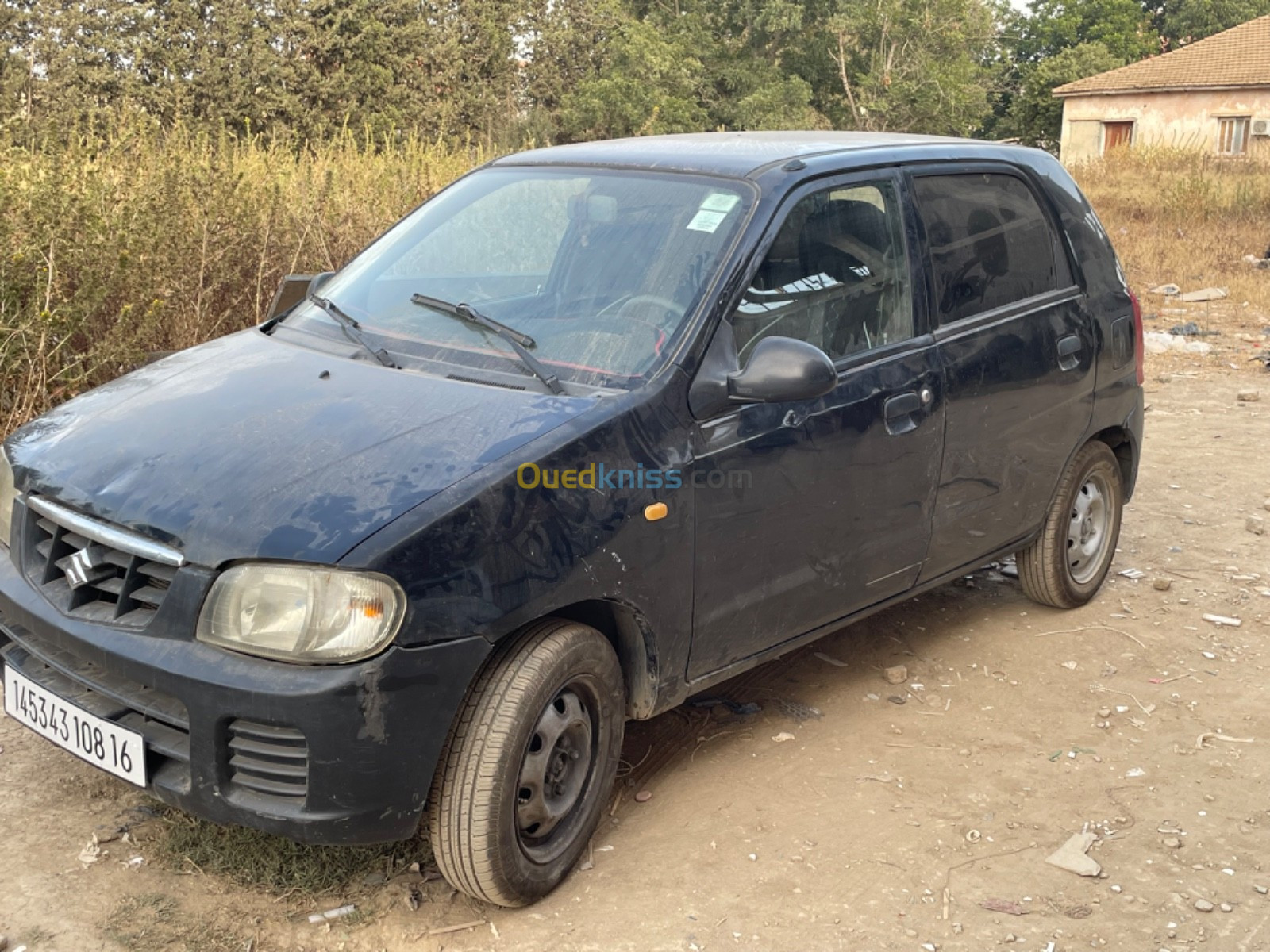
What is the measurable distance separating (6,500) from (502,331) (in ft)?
4.58

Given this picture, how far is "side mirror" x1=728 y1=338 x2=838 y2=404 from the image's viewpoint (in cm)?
322

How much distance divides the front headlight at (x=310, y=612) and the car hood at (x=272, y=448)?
0.05m

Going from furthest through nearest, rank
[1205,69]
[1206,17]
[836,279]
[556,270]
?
[1206,17], [1205,69], [836,279], [556,270]

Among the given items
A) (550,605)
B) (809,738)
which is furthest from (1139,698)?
(550,605)

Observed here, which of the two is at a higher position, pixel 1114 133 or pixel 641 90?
pixel 641 90

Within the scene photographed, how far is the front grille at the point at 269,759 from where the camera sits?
104 inches

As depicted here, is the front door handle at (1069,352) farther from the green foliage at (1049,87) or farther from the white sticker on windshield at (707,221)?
the green foliage at (1049,87)

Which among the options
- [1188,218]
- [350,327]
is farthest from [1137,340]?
[1188,218]

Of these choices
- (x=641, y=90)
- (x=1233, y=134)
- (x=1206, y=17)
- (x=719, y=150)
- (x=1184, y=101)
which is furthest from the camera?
(x=1206, y=17)

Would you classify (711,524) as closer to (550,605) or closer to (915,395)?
(550,605)

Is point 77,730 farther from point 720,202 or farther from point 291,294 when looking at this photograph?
point 720,202

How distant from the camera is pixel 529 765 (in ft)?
9.81

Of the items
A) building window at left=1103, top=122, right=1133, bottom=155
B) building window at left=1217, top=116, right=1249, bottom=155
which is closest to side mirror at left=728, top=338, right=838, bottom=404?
building window at left=1217, top=116, right=1249, bottom=155

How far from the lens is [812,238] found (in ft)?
12.3
